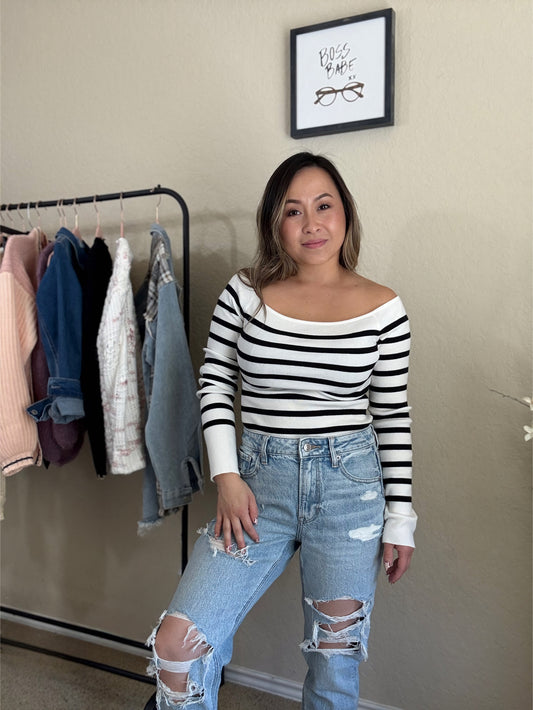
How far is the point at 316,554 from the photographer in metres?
1.25

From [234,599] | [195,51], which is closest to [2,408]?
[234,599]

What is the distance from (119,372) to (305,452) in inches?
23.7

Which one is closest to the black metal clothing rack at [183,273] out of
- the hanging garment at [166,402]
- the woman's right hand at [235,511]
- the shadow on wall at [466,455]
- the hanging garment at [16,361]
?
the hanging garment at [166,402]

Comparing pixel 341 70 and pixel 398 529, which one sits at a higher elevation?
pixel 341 70

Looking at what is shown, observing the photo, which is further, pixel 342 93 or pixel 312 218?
pixel 342 93

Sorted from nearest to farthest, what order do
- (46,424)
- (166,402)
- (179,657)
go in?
(179,657) → (166,402) → (46,424)

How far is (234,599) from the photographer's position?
47.9 inches

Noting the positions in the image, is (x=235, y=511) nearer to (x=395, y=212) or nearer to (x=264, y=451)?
(x=264, y=451)

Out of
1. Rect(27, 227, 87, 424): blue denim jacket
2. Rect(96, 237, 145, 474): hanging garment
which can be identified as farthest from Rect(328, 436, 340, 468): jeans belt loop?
Rect(27, 227, 87, 424): blue denim jacket

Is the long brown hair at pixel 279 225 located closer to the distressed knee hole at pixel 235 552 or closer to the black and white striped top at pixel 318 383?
the black and white striped top at pixel 318 383

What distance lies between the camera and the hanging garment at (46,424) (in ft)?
5.53

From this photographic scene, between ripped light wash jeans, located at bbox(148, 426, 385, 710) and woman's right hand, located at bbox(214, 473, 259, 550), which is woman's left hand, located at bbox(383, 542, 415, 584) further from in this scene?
woman's right hand, located at bbox(214, 473, 259, 550)

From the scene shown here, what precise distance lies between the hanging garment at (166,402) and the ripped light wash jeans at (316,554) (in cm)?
34

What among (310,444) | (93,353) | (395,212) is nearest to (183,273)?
(93,353)
